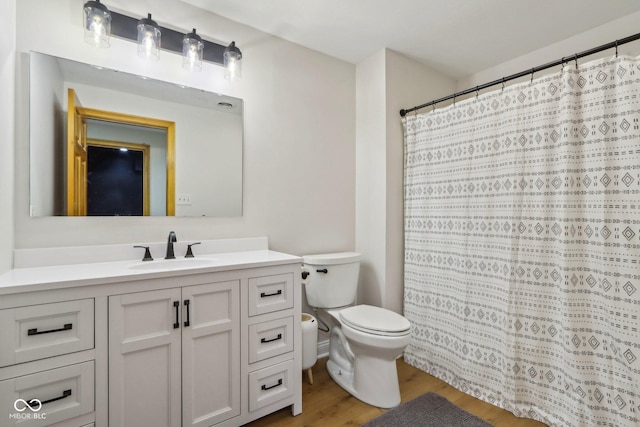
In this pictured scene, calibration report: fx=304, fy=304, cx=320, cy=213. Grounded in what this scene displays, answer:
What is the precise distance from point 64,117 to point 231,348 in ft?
4.62

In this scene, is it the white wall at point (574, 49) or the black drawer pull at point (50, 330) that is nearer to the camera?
the black drawer pull at point (50, 330)

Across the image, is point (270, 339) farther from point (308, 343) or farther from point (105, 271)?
point (105, 271)

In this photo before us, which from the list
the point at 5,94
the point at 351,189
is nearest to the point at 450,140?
the point at 351,189

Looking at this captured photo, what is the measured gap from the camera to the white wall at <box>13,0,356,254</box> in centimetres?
149

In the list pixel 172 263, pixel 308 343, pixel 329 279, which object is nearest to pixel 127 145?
pixel 172 263

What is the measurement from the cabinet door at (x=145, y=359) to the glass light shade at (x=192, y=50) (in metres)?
1.32

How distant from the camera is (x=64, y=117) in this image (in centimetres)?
150

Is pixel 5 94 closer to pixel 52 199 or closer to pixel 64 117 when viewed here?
pixel 64 117

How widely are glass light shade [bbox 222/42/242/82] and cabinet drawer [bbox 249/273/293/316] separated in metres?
1.28

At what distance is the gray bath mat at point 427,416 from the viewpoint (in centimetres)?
163

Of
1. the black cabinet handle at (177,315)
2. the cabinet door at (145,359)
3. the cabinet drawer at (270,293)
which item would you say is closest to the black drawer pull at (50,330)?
the cabinet door at (145,359)

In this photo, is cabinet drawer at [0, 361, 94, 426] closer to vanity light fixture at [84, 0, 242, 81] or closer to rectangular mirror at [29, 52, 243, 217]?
rectangular mirror at [29, 52, 243, 217]

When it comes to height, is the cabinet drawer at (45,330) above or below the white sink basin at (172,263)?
below

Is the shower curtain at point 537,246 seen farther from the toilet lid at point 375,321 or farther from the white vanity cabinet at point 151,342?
the white vanity cabinet at point 151,342
